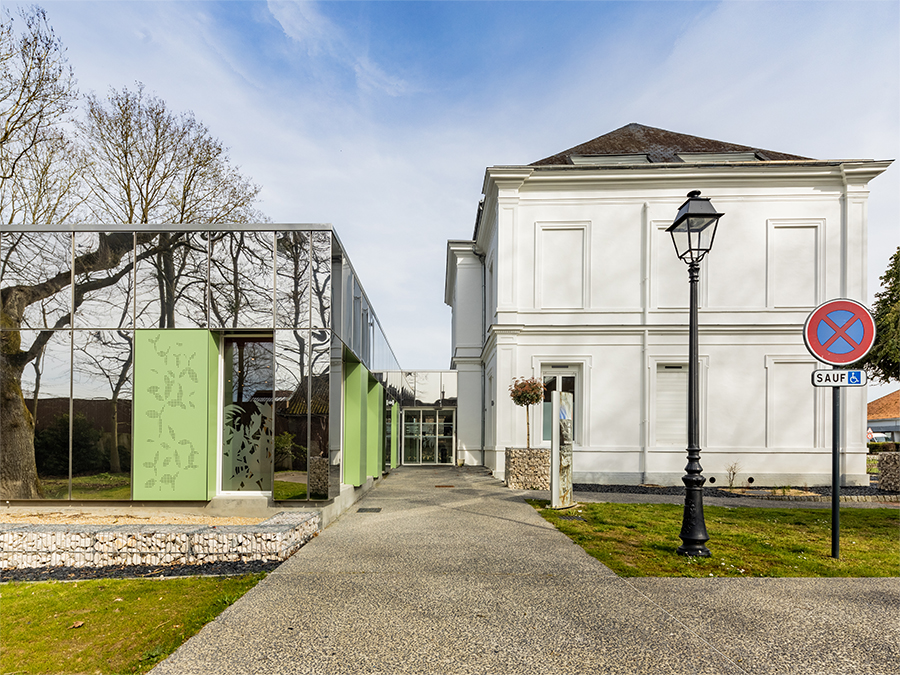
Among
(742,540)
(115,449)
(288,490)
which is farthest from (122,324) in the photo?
(742,540)

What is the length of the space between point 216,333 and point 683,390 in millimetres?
13903

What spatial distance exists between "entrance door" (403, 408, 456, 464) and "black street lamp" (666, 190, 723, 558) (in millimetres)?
20292

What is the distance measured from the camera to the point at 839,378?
7.19 m

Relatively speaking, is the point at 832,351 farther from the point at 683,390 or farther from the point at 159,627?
the point at 683,390

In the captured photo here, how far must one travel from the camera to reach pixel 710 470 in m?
18.1

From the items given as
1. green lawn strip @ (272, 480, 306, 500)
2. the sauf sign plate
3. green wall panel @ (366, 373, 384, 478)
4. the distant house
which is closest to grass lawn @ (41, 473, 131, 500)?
green lawn strip @ (272, 480, 306, 500)

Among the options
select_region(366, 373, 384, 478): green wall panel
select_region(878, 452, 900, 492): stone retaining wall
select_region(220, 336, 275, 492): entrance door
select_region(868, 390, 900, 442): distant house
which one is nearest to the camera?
select_region(220, 336, 275, 492): entrance door

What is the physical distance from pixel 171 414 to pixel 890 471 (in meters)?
18.6

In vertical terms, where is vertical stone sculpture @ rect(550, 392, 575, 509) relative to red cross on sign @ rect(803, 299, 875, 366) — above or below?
below

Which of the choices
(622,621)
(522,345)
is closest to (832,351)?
(622,621)

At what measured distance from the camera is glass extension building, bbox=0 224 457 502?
9.86 m

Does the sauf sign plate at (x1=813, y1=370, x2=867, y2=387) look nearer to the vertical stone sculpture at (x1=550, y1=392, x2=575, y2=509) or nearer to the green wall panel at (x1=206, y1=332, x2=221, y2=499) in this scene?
the vertical stone sculpture at (x1=550, y1=392, x2=575, y2=509)

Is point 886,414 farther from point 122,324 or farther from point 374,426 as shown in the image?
point 122,324

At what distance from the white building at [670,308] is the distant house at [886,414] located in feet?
151
